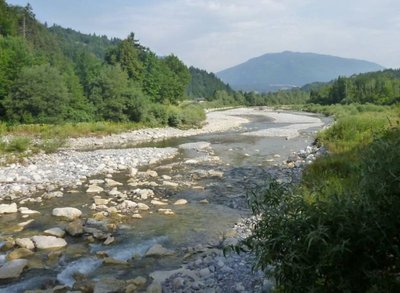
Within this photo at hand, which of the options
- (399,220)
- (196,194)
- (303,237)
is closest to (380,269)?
(399,220)

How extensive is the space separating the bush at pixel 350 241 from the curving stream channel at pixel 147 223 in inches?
207

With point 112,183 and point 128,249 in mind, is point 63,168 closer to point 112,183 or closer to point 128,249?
point 112,183

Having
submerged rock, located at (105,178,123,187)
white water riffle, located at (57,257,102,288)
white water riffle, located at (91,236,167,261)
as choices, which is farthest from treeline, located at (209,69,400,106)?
white water riffle, located at (57,257,102,288)

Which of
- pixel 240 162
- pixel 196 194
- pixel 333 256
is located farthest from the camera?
pixel 240 162

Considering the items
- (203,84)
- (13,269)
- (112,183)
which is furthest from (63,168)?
(203,84)

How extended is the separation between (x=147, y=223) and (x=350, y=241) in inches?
350

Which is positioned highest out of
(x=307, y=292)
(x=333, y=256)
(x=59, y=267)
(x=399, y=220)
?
(x=399, y=220)

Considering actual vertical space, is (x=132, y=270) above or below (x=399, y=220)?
below

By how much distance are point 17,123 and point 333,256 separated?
114 feet

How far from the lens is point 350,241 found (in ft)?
13.1

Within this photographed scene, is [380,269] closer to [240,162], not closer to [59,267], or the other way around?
[59,267]

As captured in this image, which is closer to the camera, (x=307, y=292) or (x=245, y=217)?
(x=307, y=292)

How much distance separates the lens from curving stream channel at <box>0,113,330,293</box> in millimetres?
8984

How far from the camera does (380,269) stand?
4.09 metres
